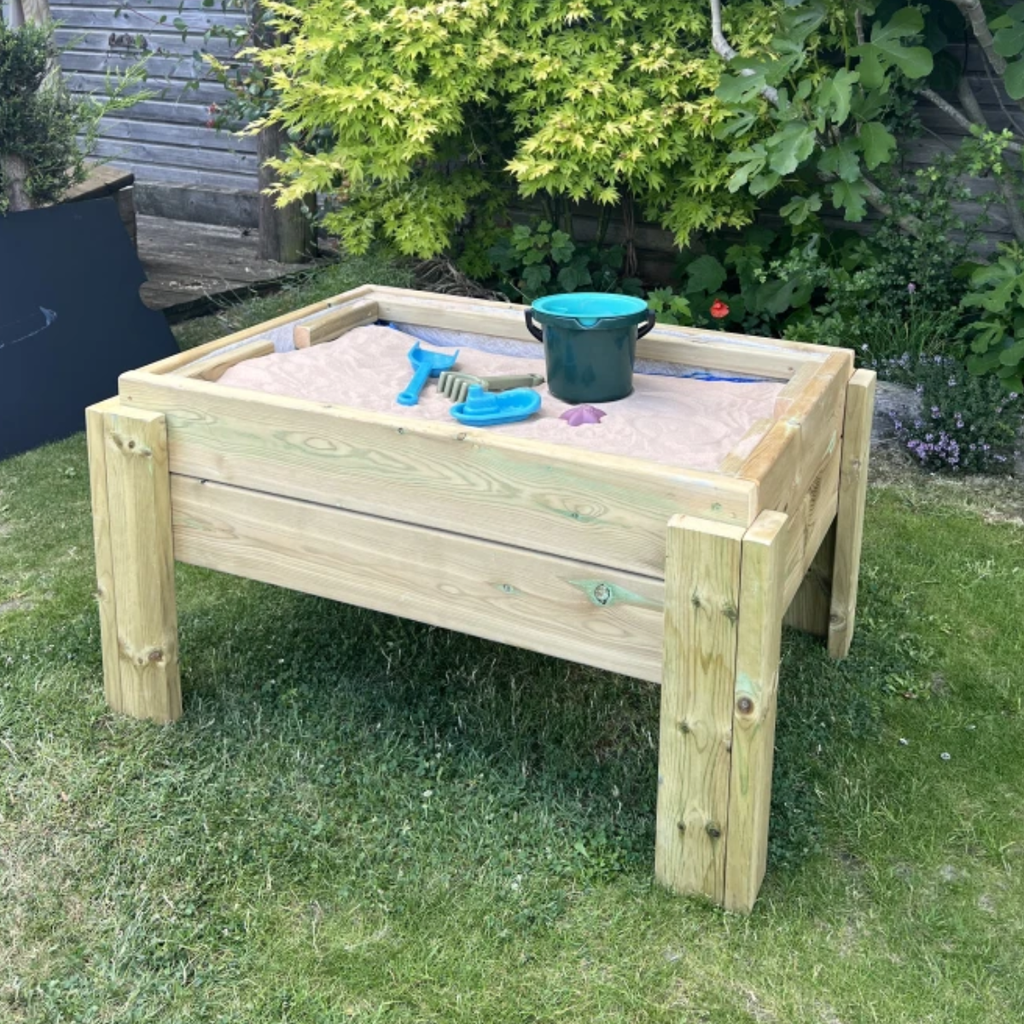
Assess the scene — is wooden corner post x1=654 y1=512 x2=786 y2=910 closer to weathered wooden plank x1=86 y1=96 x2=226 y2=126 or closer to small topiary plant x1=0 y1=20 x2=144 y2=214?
small topiary plant x1=0 y1=20 x2=144 y2=214

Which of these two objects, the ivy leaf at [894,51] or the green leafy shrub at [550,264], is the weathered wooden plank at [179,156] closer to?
the green leafy shrub at [550,264]

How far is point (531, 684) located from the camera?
2.66 metres

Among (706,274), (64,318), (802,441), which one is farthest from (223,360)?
(706,274)

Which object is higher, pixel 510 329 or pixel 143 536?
pixel 510 329

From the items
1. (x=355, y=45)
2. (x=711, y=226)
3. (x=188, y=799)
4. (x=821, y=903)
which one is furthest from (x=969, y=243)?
Answer: (x=188, y=799)

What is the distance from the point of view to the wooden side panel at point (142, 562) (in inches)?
91.0

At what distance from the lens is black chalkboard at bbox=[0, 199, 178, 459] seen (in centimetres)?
402

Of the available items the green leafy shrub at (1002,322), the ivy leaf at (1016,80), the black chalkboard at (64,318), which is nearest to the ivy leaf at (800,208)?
the green leafy shrub at (1002,322)

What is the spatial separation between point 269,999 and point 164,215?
6.43 meters

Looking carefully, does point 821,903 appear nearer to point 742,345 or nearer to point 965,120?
point 742,345

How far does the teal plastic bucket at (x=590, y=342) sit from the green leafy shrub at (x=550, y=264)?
2.46 metres

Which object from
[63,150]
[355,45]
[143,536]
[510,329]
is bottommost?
[143,536]

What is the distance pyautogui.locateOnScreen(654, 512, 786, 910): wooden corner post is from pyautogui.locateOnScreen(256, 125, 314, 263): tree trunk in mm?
4729

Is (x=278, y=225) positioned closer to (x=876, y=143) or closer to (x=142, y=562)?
(x=876, y=143)
